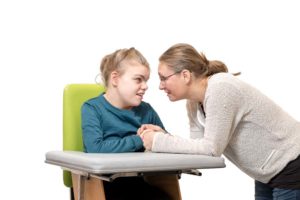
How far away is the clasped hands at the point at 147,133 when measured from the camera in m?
2.01

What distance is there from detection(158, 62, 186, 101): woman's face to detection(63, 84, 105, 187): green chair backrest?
38 centimetres

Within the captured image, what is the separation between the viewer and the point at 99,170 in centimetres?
170

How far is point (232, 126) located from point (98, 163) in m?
0.55

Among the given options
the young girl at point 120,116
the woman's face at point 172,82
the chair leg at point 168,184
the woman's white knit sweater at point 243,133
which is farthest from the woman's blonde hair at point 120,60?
the chair leg at point 168,184

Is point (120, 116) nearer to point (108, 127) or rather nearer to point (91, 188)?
point (108, 127)

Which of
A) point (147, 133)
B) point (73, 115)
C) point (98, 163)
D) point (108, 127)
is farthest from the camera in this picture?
point (73, 115)

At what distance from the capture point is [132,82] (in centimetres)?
216

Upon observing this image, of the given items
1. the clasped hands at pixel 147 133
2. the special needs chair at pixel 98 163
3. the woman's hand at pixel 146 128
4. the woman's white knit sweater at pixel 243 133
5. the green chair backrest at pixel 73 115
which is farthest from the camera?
the green chair backrest at pixel 73 115

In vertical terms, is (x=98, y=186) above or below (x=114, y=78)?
below

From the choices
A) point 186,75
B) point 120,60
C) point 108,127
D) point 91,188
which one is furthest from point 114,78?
point 91,188

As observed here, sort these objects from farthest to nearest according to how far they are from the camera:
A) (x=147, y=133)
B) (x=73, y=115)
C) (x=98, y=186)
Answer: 1. (x=73, y=115)
2. (x=147, y=133)
3. (x=98, y=186)

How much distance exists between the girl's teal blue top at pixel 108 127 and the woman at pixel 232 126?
0.27 feet

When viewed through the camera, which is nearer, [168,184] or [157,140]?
[157,140]

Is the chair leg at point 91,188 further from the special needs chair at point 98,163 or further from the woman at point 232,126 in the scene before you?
the woman at point 232,126
